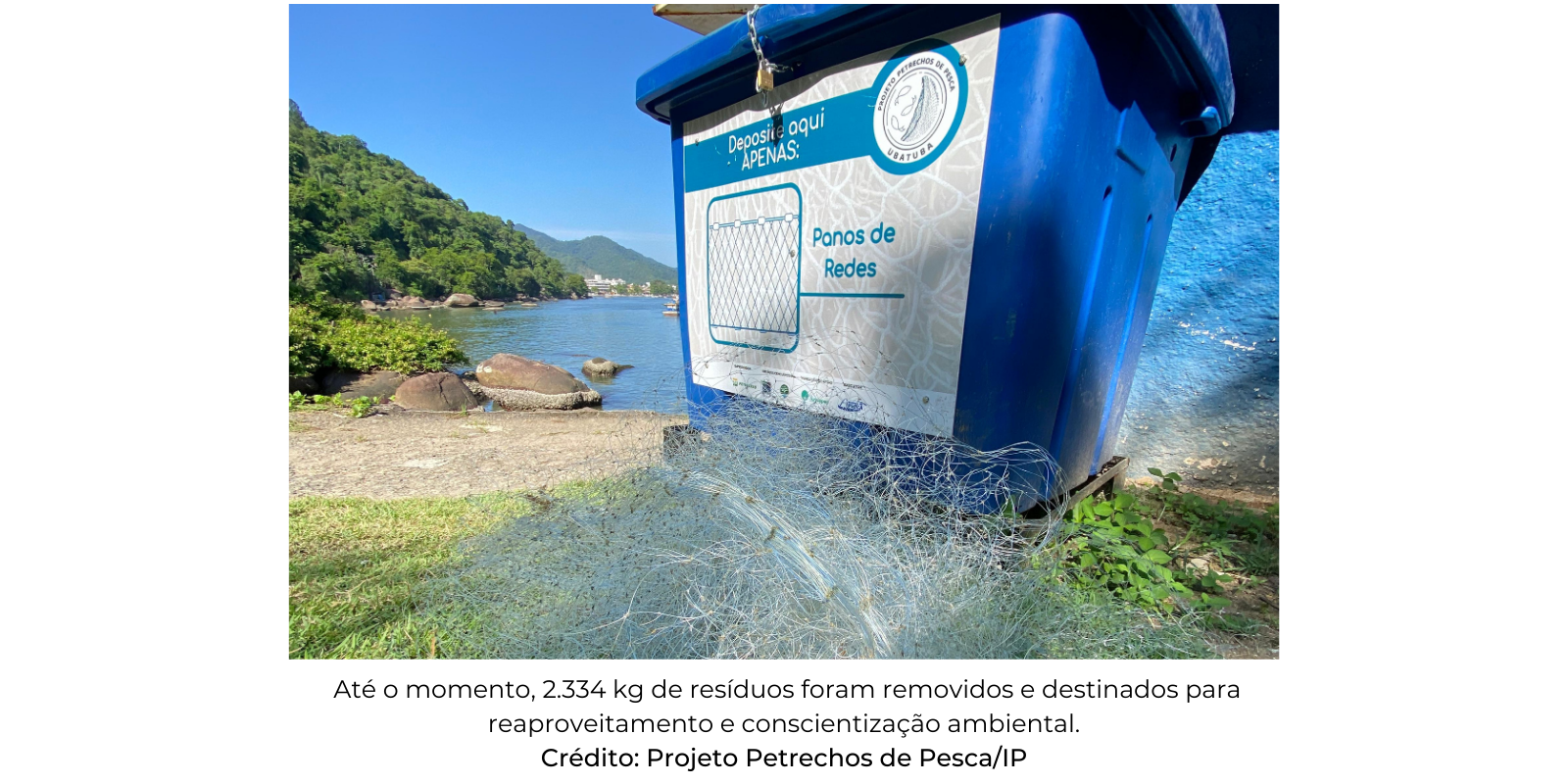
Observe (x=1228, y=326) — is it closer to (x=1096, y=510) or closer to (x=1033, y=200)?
(x=1096, y=510)

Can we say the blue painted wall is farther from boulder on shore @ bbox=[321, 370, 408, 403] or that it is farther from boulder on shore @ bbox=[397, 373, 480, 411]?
boulder on shore @ bbox=[321, 370, 408, 403]

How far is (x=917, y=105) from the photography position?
1.60 metres

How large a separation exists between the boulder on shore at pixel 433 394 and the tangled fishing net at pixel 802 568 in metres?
5.67

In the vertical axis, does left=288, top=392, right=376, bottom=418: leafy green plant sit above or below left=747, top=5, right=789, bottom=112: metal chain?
below

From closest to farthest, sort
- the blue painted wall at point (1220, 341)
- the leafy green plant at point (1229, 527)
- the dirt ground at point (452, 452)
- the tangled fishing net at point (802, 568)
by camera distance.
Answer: the tangled fishing net at point (802, 568) → the leafy green plant at point (1229, 527) → the dirt ground at point (452, 452) → the blue painted wall at point (1220, 341)

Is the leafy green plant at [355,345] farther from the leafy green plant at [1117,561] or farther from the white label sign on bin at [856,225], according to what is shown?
the leafy green plant at [1117,561]

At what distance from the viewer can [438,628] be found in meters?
1.67

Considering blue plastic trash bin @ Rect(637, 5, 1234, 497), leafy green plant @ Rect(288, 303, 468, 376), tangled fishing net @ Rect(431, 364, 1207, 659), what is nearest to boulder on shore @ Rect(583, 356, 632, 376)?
leafy green plant @ Rect(288, 303, 468, 376)

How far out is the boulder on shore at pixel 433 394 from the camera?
6.70 metres

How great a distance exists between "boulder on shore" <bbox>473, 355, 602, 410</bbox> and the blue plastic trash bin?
5935 millimetres

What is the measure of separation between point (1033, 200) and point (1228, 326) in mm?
2038

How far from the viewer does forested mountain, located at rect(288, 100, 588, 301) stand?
1214 cm

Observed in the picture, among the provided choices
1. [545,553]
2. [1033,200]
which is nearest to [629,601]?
[545,553]

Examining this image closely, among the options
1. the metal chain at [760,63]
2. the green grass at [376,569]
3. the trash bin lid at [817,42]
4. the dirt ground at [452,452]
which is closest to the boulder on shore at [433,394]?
the dirt ground at [452,452]
